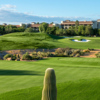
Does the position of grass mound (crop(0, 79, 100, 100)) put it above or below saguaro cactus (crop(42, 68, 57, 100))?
below

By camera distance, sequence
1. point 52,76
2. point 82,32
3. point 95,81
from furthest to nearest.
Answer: point 82,32, point 95,81, point 52,76

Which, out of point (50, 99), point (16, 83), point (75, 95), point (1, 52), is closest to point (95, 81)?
point (75, 95)

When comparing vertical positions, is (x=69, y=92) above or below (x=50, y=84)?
below

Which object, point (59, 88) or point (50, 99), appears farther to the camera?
point (59, 88)

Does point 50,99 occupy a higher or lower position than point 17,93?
higher

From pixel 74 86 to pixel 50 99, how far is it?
5372 millimetres

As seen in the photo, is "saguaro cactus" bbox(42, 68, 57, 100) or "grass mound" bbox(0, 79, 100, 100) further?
"grass mound" bbox(0, 79, 100, 100)

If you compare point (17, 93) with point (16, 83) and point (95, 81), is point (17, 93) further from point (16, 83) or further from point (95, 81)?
point (95, 81)

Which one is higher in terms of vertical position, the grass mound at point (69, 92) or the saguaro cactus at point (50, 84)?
the saguaro cactus at point (50, 84)

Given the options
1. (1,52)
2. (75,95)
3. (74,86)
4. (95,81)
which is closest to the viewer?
(75,95)

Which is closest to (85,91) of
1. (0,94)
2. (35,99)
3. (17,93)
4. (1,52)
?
(35,99)

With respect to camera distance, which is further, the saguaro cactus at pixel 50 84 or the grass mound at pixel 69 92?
the grass mound at pixel 69 92

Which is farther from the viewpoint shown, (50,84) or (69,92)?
(69,92)

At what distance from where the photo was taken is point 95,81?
11.5m
